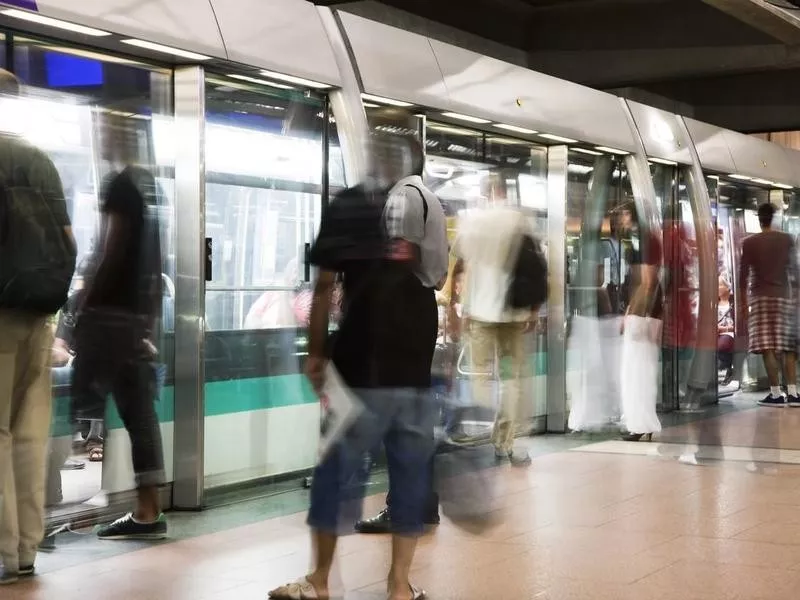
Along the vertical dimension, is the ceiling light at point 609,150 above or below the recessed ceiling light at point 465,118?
above

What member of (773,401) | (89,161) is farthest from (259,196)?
(773,401)

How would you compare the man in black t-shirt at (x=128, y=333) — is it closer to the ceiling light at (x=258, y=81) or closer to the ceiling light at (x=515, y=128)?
the ceiling light at (x=258, y=81)

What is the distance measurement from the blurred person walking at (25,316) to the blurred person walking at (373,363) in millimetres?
1198

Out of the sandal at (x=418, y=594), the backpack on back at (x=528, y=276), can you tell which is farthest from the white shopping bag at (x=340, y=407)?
the backpack on back at (x=528, y=276)

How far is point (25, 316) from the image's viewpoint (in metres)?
4.79

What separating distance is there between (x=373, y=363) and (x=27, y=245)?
150 centimetres

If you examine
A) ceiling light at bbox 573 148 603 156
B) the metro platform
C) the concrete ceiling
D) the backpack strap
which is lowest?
the metro platform

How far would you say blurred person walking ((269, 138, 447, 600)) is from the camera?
13.6ft

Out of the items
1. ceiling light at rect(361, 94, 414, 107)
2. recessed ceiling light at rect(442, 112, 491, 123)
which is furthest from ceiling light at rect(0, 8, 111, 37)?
recessed ceiling light at rect(442, 112, 491, 123)

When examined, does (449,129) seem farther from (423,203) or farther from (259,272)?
(423,203)

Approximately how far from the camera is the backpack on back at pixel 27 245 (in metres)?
4.68

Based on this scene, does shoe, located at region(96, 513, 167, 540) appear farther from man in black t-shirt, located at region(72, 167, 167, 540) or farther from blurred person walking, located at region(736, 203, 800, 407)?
blurred person walking, located at region(736, 203, 800, 407)

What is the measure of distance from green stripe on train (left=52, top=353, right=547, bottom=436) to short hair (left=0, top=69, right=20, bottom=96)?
1.43 meters

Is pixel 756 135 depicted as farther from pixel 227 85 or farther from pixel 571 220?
pixel 227 85
